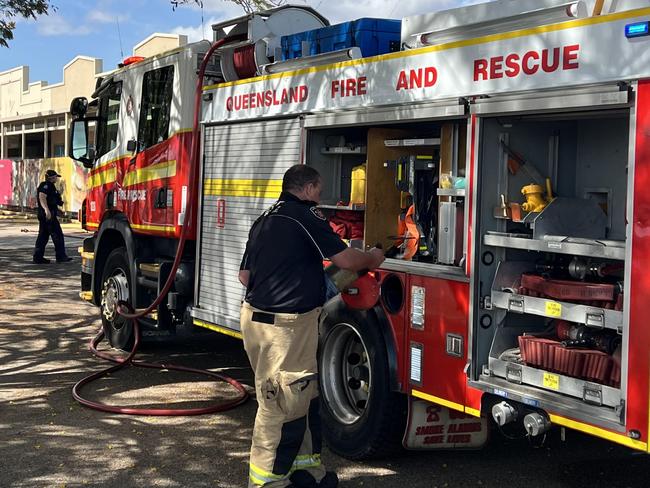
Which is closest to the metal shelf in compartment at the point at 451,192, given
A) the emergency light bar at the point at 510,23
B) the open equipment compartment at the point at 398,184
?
the open equipment compartment at the point at 398,184

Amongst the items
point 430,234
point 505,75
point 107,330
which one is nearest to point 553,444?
point 430,234

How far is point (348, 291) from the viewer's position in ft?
17.1

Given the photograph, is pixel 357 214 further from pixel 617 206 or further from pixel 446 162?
pixel 617 206

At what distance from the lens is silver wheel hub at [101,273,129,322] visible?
863 cm

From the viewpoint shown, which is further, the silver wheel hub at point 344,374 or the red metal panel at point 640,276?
the silver wheel hub at point 344,374

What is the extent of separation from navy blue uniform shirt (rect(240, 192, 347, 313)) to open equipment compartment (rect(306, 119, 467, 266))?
2.43ft

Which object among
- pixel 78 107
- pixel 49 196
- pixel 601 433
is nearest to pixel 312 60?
pixel 601 433

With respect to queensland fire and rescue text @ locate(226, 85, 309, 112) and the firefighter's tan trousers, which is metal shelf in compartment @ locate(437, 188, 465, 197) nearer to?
the firefighter's tan trousers

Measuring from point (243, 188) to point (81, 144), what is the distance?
344 cm

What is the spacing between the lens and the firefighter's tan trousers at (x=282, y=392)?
190 inches

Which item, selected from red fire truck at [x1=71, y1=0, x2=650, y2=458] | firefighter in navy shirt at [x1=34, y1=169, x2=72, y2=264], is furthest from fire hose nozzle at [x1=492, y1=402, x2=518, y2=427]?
firefighter in navy shirt at [x1=34, y1=169, x2=72, y2=264]

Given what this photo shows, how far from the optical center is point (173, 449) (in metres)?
5.83

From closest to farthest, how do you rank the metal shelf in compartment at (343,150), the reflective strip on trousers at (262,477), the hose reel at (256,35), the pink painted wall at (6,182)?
the reflective strip on trousers at (262,477), the metal shelf in compartment at (343,150), the hose reel at (256,35), the pink painted wall at (6,182)

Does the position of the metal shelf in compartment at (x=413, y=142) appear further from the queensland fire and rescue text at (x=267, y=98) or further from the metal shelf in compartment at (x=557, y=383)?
the metal shelf in compartment at (x=557, y=383)
